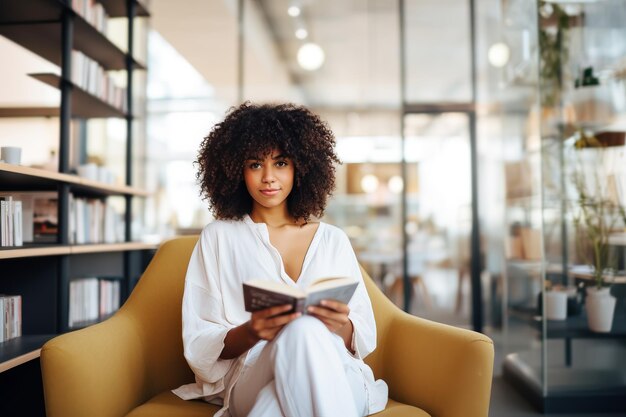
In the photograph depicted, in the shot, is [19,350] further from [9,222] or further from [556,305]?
[556,305]

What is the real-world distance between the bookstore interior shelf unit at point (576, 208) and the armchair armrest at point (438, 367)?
1.53 m

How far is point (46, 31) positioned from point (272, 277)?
214cm

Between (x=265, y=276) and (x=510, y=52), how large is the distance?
10.1 ft

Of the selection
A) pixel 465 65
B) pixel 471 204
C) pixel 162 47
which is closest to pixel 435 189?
pixel 471 204

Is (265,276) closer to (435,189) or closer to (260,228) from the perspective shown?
(260,228)

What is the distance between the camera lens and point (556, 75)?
322 centimetres

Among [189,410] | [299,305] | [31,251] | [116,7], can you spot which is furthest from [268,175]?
[116,7]

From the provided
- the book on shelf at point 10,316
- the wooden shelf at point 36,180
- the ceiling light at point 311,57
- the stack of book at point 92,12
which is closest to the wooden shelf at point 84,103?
the stack of book at point 92,12

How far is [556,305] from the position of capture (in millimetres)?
2941

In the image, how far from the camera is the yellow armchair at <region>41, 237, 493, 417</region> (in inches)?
52.5

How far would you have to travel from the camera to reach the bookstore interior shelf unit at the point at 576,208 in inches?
115

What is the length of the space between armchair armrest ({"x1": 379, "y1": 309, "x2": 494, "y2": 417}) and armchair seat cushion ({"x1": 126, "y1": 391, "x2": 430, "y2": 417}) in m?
0.07

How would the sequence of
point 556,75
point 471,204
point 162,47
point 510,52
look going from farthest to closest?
point 162,47, point 471,204, point 510,52, point 556,75

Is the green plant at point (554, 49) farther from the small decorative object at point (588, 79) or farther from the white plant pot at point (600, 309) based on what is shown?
the white plant pot at point (600, 309)
